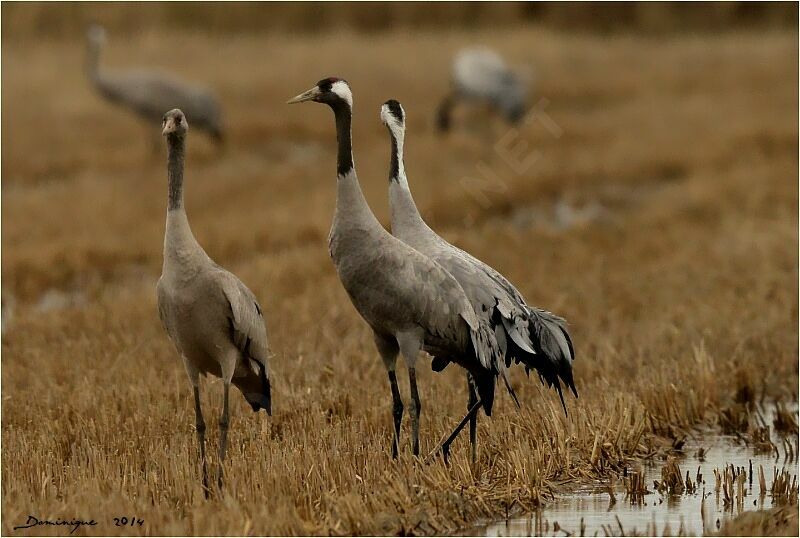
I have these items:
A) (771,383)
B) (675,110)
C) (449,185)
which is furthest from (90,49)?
(771,383)

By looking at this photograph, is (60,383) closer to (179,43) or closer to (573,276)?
(573,276)

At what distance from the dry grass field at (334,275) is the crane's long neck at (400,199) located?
3.23 ft

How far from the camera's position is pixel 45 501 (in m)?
5.02

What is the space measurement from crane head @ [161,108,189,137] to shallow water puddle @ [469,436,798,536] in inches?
82.1

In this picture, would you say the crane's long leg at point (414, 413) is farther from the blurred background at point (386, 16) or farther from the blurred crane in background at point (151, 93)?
the blurred background at point (386, 16)

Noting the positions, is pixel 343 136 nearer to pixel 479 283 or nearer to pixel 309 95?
pixel 309 95

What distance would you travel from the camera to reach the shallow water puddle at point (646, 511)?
5152mm

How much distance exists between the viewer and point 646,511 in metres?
5.46

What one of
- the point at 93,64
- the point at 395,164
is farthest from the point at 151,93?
the point at 395,164

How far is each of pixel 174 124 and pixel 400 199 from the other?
41.0 inches

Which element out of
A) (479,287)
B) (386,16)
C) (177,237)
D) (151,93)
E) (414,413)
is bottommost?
(414,413)

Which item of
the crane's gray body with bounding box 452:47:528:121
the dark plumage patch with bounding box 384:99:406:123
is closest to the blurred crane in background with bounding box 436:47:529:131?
the crane's gray body with bounding box 452:47:528:121

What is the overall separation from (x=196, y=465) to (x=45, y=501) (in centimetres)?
94
